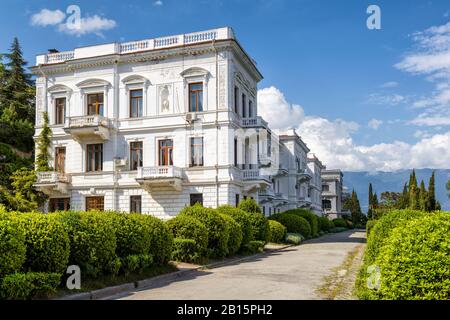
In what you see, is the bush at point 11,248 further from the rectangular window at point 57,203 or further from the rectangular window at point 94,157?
the rectangular window at point 57,203

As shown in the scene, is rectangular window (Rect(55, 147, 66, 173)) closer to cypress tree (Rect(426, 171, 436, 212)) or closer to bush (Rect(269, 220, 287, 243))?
bush (Rect(269, 220, 287, 243))

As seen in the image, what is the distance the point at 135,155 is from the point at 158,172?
3.42 meters

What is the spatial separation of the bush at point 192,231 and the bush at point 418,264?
11.6 meters

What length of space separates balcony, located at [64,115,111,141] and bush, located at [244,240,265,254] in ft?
51.3

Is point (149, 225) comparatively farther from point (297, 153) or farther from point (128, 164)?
point (297, 153)

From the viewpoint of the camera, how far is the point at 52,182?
3700 centimetres

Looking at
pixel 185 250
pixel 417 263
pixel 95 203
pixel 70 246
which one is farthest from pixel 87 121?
pixel 417 263

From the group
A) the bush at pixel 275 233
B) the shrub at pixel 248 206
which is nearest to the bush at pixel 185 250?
the shrub at pixel 248 206

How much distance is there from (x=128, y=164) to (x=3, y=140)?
15.5 m

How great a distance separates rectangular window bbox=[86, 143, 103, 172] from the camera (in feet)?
124

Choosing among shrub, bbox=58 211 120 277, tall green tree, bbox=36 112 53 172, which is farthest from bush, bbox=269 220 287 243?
shrub, bbox=58 211 120 277

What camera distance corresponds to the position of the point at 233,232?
23.1 meters
